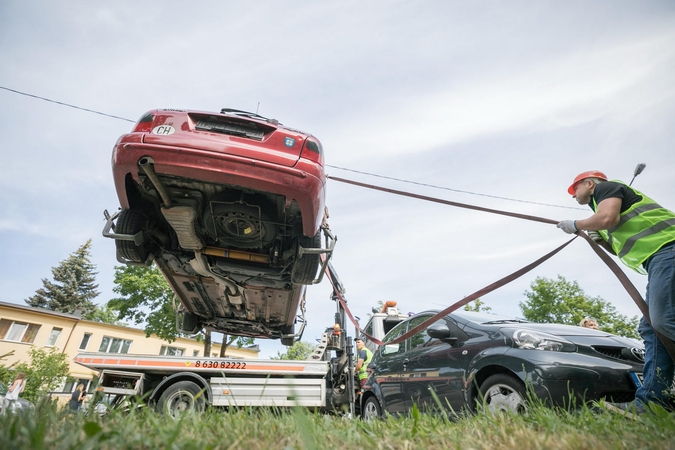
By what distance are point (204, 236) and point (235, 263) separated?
470mm

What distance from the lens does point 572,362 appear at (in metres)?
2.90

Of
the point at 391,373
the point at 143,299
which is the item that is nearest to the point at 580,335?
the point at 391,373

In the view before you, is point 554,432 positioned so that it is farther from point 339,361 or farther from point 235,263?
point 339,361

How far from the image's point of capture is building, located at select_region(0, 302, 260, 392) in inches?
1002

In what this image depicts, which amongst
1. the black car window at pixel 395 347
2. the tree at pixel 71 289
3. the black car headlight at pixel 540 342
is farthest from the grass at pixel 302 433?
the tree at pixel 71 289

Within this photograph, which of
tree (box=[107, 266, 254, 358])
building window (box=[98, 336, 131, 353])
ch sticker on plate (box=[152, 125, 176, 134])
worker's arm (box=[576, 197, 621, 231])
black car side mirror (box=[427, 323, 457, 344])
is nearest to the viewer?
worker's arm (box=[576, 197, 621, 231])

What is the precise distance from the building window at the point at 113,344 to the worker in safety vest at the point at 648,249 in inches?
1364

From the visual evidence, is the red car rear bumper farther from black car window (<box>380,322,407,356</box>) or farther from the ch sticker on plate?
black car window (<box>380,322,407,356</box>)

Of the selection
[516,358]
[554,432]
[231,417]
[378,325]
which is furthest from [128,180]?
[378,325]

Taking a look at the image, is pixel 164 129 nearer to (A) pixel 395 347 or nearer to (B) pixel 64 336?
(A) pixel 395 347

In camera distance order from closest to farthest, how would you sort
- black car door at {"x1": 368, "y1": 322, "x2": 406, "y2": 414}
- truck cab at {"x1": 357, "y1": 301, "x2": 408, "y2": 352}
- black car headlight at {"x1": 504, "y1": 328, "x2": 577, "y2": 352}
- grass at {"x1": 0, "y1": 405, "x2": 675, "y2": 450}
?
grass at {"x1": 0, "y1": 405, "x2": 675, "y2": 450} < black car headlight at {"x1": 504, "y1": 328, "x2": 577, "y2": 352} < black car door at {"x1": 368, "y1": 322, "x2": 406, "y2": 414} < truck cab at {"x1": 357, "y1": 301, "x2": 408, "y2": 352}

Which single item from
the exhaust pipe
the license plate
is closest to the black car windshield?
the license plate

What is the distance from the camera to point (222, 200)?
3.30 meters

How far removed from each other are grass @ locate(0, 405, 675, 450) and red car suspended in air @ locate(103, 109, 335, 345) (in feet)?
5.81
